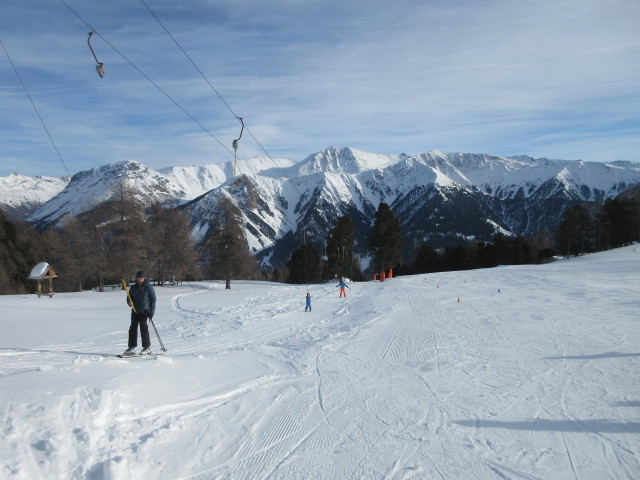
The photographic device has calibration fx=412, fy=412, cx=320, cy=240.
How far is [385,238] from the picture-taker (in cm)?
5222

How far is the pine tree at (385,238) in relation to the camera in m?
52.2

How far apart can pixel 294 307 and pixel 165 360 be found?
12.5 metres

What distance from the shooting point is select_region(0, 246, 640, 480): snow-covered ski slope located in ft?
16.3

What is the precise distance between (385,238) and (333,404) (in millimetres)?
45994

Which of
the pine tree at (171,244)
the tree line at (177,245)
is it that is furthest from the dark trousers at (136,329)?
the pine tree at (171,244)

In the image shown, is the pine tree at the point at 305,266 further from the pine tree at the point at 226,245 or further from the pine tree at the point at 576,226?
the pine tree at the point at 576,226

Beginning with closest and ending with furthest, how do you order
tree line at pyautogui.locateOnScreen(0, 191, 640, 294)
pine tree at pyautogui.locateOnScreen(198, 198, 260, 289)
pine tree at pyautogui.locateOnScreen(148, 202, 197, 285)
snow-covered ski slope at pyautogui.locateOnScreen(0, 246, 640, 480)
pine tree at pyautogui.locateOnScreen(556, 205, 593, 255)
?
1. snow-covered ski slope at pyautogui.locateOnScreen(0, 246, 640, 480)
2. tree line at pyautogui.locateOnScreen(0, 191, 640, 294)
3. pine tree at pyautogui.locateOnScreen(198, 198, 260, 289)
4. pine tree at pyautogui.locateOnScreen(148, 202, 197, 285)
5. pine tree at pyautogui.locateOnScreen(556, 205, 593, 255)

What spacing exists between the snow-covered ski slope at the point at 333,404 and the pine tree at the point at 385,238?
38.4 m

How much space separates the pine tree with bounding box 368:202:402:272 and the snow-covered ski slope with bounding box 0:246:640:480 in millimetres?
38445

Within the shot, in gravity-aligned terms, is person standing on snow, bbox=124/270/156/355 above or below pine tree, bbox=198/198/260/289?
below

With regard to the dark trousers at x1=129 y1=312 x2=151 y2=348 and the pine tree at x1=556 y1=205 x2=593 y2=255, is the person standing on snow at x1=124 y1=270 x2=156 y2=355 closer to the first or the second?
the dark trousers at x1=129 y1=312 x2=151 y2=348

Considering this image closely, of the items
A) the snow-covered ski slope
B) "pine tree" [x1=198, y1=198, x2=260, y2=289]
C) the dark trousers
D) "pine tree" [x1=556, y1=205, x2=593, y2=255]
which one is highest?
"pine tree" [x1=556, y1=205, x2=593, y2=255]

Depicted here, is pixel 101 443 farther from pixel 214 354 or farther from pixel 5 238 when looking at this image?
pixel 5 238

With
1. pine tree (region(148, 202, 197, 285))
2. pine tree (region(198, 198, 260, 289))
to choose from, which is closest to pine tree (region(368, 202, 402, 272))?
pine tree (region(198, 198, 260, 289))
